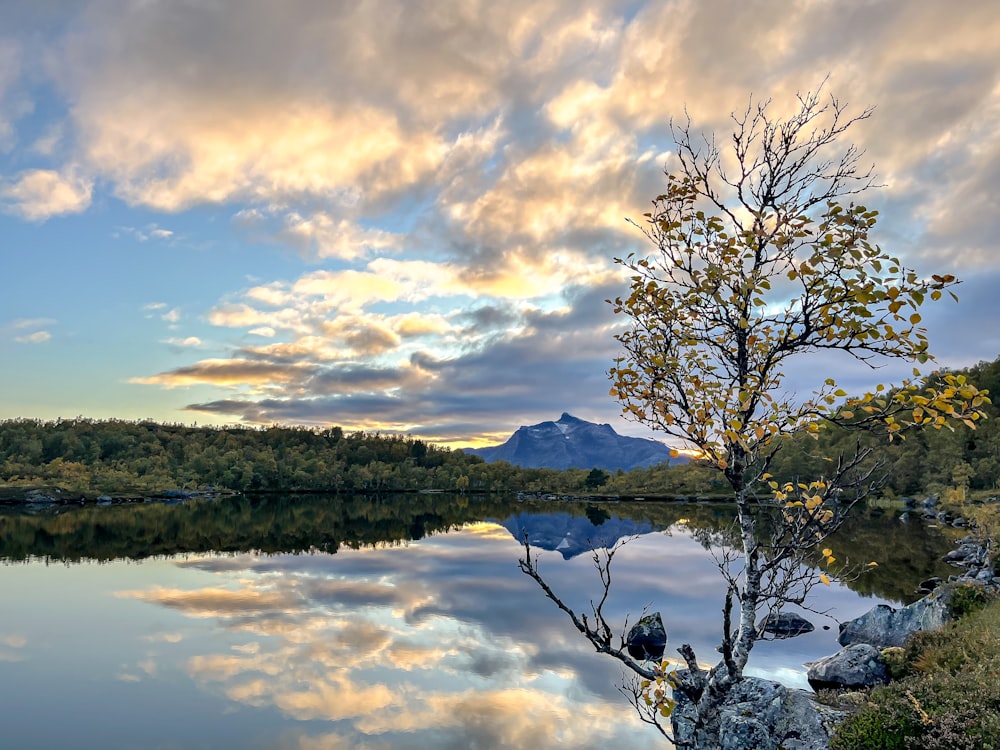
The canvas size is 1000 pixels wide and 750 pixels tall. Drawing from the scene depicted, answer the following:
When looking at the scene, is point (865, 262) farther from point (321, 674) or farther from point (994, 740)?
point (321, 674)

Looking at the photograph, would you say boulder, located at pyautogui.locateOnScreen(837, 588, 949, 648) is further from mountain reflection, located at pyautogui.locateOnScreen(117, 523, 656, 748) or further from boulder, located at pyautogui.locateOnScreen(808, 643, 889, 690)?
mountain reflection, located at pyautogui.locateOnScreen(117, 523, 656, 748)

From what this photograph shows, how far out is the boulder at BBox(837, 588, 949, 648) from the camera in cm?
2559

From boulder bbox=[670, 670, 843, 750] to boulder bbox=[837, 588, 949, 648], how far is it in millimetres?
13478

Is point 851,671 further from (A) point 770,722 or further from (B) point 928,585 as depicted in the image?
(B) point 928,585

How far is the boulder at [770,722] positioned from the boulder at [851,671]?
763 cm

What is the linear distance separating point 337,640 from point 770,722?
875 inches

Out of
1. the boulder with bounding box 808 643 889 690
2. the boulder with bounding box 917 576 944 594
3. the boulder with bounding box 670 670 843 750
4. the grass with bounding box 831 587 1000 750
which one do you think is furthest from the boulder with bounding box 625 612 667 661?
the boulder with bounding box 917 576 944 594

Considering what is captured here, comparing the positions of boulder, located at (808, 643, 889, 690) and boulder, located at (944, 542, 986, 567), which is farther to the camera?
boulder, located at (944, 542, 986, 567)

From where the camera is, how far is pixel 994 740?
477 inches

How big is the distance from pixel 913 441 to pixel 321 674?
14316 cm

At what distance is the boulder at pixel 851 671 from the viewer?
875 inches

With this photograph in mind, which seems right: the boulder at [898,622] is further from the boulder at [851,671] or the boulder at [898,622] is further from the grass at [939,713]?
the grass at [939,713]

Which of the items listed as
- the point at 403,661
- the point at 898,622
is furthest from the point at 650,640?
the point at 403,661

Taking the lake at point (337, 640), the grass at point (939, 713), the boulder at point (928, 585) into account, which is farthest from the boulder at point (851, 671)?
the boulder at point (928, 585)
